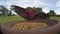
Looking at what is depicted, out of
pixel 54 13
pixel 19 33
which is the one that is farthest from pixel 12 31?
pixel 54 13

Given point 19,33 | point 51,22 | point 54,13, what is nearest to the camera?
point 19,33

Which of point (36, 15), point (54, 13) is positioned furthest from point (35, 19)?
point (54, 13)

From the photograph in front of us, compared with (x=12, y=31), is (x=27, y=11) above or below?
above

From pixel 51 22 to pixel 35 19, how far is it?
0.14m

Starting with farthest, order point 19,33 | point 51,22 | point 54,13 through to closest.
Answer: point 54,13, point 51,22, point 19,33

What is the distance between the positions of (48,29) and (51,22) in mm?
188

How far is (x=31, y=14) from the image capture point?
3.69 feet

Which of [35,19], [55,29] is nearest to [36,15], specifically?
[35,19]

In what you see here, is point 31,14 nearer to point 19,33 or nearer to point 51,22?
point 51,22

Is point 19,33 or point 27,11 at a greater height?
point 27,11

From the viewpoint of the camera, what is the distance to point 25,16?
3.77 ft

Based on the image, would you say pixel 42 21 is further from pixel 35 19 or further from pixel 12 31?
pixel 12 31

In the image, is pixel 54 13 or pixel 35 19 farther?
pixel 54 13

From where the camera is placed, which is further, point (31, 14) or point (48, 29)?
point (31, 14)
